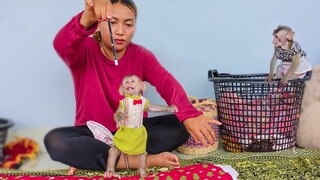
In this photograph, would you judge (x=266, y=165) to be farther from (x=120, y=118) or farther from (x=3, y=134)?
(x=3, y=134)

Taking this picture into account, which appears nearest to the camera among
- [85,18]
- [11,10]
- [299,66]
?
[85,18]

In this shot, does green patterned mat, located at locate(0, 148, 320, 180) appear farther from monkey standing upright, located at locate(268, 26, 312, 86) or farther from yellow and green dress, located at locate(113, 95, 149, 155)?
monkey standing upright, located at locate(268, 26, 312, 86)

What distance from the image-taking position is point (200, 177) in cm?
95

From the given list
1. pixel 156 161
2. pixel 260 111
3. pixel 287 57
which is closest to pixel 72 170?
pixel 156 161

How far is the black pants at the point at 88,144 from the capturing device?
3.48ft

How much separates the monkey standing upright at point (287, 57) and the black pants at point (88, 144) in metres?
0.34

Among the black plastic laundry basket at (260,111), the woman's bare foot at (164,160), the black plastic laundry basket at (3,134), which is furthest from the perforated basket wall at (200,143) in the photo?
the black plastic laundry basket at (3,134)

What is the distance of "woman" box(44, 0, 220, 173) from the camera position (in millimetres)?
1019

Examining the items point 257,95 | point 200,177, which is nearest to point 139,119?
point 200,177

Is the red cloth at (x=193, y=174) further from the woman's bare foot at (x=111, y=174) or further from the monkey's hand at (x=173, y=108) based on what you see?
the monkey's hand at (x=173, y=108)

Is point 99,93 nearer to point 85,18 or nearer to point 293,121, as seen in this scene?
point 85,18

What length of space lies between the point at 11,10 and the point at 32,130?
42 centimetres

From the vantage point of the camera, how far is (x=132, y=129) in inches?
37.4

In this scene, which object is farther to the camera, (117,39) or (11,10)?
(11,10)
